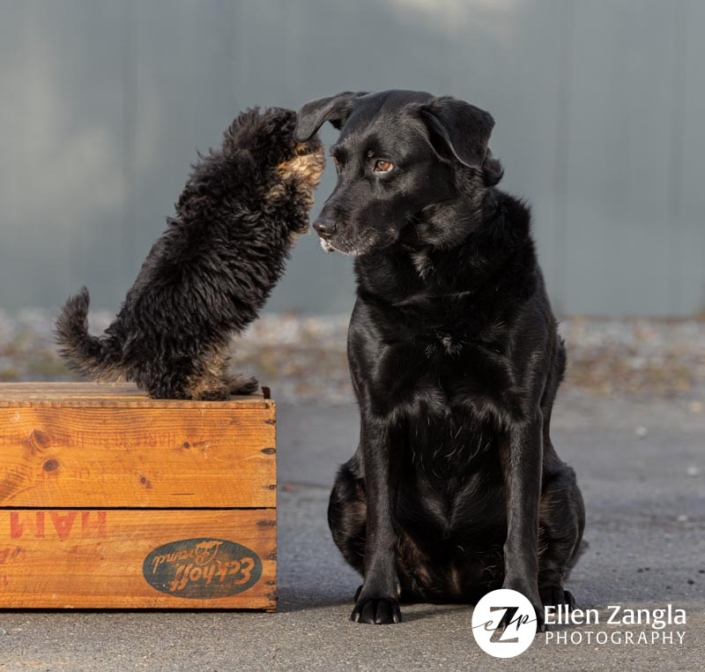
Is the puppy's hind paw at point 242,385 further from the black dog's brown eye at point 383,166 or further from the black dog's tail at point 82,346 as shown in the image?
the black dog's brown eye at point 383,166

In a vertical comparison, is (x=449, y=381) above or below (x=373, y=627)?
above

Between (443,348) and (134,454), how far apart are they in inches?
39.6

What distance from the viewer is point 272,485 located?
3570 mm

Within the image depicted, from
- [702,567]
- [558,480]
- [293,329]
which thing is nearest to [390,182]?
[558,480]

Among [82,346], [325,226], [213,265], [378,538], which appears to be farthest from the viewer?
[82,346]

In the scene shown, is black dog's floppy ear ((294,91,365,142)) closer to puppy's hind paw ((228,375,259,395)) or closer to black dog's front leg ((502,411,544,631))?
puppy's hind paw ((228,375,259,395))

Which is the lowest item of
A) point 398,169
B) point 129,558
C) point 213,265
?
point 129,558

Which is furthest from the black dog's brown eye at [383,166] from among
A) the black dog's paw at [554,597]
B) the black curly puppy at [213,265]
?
the black dog's paw at [554,597]

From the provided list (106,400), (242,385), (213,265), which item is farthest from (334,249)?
(106,400)

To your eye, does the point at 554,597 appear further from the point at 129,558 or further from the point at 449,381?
the point at 129,558

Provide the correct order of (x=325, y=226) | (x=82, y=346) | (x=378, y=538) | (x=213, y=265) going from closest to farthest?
(x=325, y=226)
(x=378, y=538)
(x=213, y=265)
(x=82, y=346)

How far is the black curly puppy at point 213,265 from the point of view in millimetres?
3621

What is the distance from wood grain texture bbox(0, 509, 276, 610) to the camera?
3.54m

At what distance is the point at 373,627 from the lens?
345 cm
